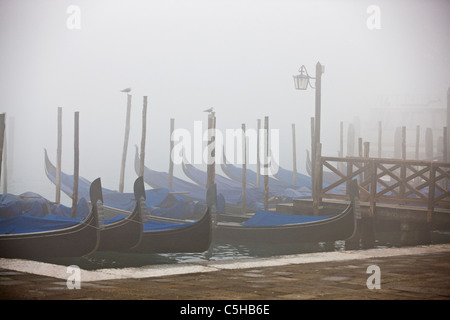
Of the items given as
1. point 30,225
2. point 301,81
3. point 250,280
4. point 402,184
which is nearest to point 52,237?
point 30,225

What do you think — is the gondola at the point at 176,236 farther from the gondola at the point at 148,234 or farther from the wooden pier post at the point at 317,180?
the wooden pier post at the point at 317,180

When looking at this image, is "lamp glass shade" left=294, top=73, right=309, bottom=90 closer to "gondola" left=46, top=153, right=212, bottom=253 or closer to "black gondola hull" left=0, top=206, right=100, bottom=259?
"gondola" left=46, top=153, right=212, bottom=253

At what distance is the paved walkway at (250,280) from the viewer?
4098 mm

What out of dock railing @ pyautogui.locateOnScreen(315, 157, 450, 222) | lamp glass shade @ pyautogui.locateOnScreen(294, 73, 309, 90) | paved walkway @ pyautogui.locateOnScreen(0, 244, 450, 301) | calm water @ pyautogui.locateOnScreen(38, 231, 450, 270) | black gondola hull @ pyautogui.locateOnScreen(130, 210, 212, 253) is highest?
lamp glass shade @ pyautogui.locateOnScreen(294, 73, 309, 90)

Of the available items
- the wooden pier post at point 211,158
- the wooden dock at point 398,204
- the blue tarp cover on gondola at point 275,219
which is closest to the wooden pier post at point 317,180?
the wooden dock at point 398,204

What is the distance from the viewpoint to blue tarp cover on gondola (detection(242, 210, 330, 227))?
400 inches

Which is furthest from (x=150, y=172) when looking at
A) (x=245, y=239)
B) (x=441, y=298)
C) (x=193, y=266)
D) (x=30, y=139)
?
(x=30, y=139)

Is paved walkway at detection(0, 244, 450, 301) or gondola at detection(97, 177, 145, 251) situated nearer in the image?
paved walkway at detection(0, 244, 450, 301)

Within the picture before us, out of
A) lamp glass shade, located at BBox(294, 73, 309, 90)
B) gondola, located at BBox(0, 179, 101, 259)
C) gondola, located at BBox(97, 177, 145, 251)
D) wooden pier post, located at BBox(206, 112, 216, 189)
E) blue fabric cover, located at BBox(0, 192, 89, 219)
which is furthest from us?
blue fabric cover, located at BBox(0, 192, 89, 219)

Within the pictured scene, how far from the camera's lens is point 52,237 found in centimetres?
807

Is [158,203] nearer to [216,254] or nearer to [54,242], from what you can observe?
[216,254]

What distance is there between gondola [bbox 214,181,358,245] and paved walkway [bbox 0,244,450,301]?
410 centimetres

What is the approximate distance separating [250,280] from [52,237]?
12.9 ft

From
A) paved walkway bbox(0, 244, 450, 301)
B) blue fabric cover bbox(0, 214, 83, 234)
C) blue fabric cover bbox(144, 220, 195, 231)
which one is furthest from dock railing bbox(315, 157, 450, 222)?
paved walkway bbox(0, 244, 450, 301)
